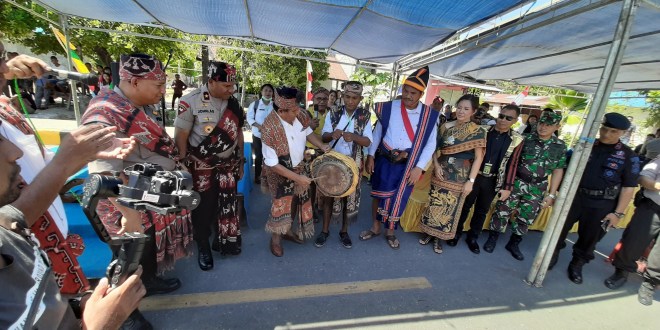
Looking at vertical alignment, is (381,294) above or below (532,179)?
below

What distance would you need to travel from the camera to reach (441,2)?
102 inches

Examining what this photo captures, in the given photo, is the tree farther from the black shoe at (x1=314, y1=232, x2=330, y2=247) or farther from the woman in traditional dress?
the woman in traditional dress

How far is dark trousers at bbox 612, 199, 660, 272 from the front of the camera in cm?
300

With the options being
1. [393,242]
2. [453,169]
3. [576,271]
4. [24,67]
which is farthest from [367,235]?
[24,67]

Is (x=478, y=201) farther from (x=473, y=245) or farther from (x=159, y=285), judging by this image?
(x=159, y=285)

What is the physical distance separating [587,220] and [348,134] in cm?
277

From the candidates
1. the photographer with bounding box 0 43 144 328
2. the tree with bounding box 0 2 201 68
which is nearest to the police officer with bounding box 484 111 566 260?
the photographer with bounding box 0 43 144 328

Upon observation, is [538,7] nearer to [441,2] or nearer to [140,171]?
[441,2]

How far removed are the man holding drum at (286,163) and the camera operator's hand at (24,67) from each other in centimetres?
146

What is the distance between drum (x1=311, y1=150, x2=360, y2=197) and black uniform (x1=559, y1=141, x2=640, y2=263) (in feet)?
7.99

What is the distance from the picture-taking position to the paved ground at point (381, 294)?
A: 2.27 metres

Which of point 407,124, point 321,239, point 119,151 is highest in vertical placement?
point 407,124

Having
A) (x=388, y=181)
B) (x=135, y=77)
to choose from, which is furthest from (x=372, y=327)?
(x=135, y=77)

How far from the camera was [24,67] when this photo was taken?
4.88ft
